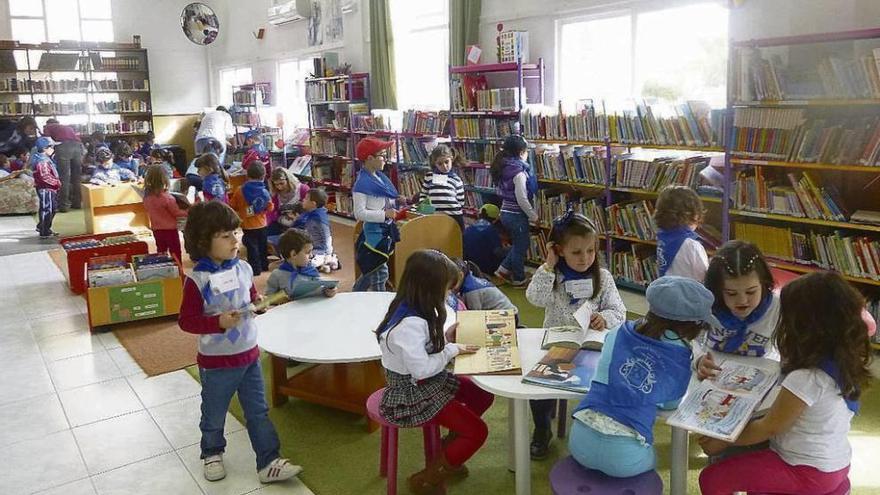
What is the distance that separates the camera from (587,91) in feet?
20.5

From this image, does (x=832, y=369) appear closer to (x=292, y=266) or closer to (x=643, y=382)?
(x=643, y=382)

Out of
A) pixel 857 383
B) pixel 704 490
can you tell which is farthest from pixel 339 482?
pixel 857 383

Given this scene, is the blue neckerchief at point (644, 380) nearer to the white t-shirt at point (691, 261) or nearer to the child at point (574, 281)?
the child at point (574, 281)

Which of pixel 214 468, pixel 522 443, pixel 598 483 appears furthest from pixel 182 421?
pixel 598 483

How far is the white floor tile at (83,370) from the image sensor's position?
164 inches

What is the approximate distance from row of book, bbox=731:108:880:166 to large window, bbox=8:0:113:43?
489 inches

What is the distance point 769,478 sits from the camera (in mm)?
1981

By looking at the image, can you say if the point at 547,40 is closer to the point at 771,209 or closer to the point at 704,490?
the point at 771,209

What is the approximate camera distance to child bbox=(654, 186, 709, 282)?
325 centimetres

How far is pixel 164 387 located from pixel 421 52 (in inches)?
211

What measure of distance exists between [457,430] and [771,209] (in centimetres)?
290

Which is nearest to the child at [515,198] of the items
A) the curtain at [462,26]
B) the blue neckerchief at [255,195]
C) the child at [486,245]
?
the child at [486,245]

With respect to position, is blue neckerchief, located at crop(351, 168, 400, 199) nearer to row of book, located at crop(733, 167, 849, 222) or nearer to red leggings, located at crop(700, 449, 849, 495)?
row of book, located at crop(733, 167, 849, 222)

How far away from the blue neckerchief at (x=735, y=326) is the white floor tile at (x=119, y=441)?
2501mm
